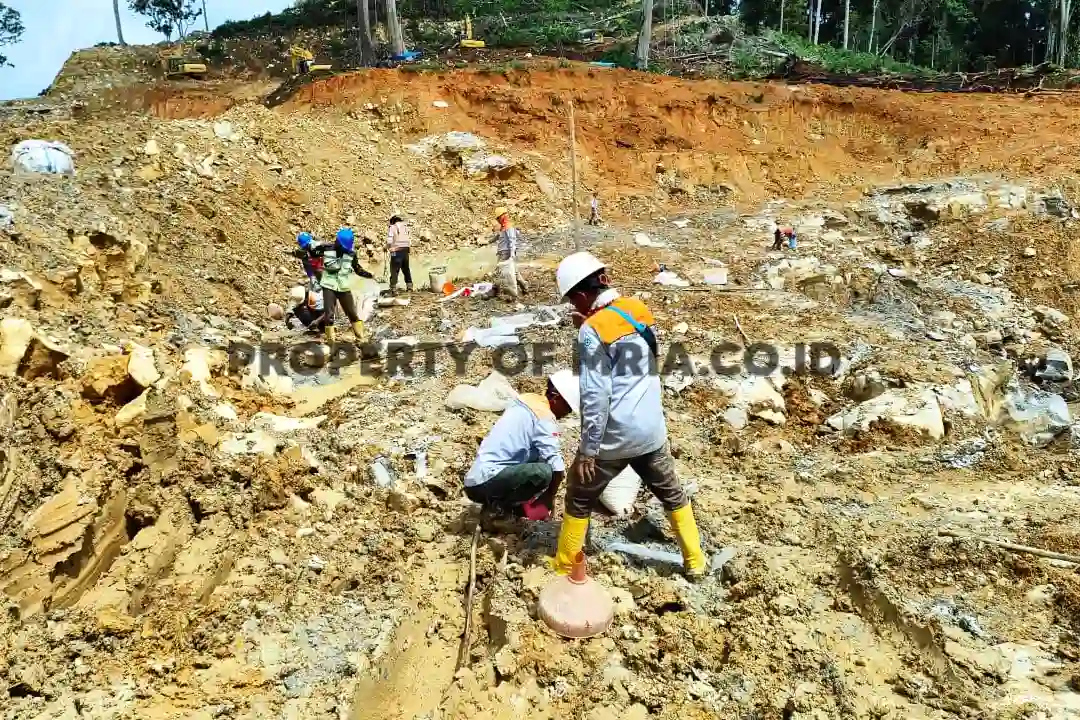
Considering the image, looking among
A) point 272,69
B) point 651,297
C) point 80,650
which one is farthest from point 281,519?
point 272,69

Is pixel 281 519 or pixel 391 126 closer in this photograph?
pixel 281 519

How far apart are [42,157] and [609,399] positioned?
7671mm

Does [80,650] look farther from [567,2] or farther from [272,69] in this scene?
[567,2]

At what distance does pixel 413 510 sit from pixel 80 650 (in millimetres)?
1614

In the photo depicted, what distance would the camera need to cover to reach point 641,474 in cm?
296

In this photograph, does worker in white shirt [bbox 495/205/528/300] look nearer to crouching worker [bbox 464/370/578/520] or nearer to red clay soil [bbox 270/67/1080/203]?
crouching worker [bbox 464/370/578/520]

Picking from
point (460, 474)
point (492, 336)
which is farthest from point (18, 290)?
point (492, 336)

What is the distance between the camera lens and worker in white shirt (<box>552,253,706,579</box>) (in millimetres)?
2693

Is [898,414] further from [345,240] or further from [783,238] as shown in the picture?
[783,238]

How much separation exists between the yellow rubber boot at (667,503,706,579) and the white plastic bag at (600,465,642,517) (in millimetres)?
647

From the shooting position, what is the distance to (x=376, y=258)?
1050 cm

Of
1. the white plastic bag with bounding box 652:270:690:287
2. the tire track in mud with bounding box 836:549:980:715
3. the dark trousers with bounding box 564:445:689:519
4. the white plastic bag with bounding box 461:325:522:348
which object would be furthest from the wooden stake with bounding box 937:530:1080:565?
the white plastic bag with bounding box 652:270:690:287

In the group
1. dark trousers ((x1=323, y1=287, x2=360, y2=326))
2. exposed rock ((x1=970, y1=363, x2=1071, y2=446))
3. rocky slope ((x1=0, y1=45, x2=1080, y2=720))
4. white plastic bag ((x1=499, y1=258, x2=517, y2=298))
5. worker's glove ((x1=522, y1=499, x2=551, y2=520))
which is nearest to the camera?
rocky slope ((x1=0, y1=45, x2=1080, y2=720))

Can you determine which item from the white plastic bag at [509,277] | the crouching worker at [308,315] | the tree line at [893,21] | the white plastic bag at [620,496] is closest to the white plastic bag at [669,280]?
the white plastic bag at [509,277]
